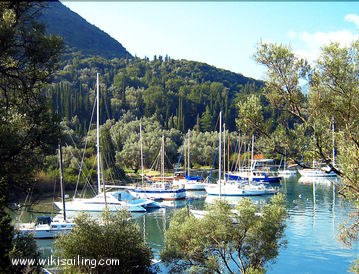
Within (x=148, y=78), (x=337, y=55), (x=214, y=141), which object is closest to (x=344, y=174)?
(x=337, y=55)

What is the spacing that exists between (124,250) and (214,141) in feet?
249

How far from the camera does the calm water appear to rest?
81.6 feet

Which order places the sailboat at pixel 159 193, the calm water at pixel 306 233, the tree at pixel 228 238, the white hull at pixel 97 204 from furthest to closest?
the sailboat at pixel 159 193 < the white hull at pixel 97 204 < the calm water at pixel 306 233 < the tree at pixel 228 238

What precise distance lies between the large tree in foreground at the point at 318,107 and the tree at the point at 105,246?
750 centimetres

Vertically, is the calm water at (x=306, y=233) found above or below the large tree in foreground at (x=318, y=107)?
below

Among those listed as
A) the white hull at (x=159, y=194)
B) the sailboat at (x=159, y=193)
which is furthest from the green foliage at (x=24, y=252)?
the white hull at (x=159, y=194)

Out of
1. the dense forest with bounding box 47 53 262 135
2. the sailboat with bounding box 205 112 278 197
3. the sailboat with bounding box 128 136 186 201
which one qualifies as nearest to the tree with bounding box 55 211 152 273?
the sailboat with bounding box 128 136 186 201

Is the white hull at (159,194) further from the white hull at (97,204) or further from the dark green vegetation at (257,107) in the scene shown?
the dark green vegetation at (257,107)

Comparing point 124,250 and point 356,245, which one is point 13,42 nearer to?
point 124,250

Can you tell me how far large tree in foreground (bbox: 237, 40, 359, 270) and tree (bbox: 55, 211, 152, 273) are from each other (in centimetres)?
750

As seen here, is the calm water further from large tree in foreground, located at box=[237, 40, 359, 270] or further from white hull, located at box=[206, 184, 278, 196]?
large tree in foreground, located at box=[237, 40, 359, 270]

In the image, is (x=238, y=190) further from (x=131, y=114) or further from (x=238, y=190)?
(x=131, y=114)

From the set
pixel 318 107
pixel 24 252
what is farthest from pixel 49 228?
pixel 318 107

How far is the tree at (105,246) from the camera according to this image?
1573 centimetres
